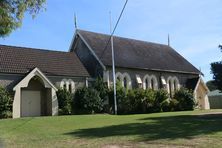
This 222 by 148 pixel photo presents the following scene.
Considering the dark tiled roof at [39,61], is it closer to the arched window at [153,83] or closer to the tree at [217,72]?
the arched window at [153,83]

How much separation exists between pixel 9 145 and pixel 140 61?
30082 millimetres

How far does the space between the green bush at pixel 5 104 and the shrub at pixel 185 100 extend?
20.8 m

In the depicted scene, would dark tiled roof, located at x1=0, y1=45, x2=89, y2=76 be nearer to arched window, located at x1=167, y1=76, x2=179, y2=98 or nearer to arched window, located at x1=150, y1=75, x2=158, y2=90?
arched window, located at x1=150, y1=75, x2=158, y2=90

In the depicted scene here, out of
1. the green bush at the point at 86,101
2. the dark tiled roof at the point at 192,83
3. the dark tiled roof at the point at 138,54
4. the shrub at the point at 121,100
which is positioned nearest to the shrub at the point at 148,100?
the shrub at the point at 121,100

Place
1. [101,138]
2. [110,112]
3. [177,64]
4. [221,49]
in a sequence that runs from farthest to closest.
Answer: [177,64]
[110,112]
[221,49]
[101,138]

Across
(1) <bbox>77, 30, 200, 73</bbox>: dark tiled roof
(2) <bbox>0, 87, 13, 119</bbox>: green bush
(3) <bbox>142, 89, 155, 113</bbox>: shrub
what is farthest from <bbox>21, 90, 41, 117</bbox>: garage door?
(3) <bbox>142, 89, 155, 113</bbox>: shrub

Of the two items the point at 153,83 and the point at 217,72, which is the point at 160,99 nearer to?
the point at 153,83

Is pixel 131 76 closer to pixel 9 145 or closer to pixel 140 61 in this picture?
pixel 140 61

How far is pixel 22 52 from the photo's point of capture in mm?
34812

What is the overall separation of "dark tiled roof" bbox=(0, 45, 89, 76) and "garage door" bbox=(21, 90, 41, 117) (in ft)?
6.71

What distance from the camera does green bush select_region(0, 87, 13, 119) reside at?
93.9 ft

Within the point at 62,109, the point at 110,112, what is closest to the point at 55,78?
the point at 62,109

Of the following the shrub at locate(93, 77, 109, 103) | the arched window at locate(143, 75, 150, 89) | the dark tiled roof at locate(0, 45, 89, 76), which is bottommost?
the shrub at locate(93, 77, 109, 103)

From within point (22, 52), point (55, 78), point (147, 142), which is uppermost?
point (22, 52)
